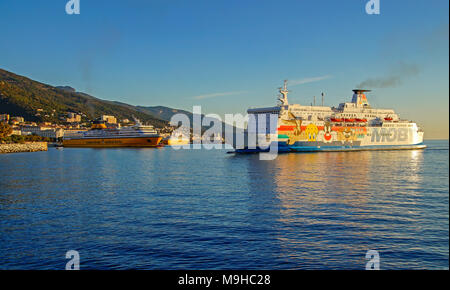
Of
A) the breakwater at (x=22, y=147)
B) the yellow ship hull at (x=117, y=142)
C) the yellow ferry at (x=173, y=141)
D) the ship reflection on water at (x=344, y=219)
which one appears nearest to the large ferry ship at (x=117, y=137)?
the yellow ship hull at (x=117, y=142)

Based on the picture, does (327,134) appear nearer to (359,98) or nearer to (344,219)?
(359,98)

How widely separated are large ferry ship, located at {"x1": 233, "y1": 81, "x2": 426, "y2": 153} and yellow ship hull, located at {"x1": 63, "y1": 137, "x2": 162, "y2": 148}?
3817 cm

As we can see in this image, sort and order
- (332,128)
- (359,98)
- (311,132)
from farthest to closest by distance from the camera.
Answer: (359,98) < (332,128) < (311,132)

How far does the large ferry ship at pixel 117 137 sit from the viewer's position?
97825 millimetres

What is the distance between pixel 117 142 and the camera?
100062 millimetres

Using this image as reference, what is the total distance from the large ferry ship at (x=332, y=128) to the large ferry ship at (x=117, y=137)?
38.4 m

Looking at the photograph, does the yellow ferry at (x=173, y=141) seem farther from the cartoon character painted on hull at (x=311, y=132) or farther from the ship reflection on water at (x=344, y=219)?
the ship reflection on water at (x=344, y=219)

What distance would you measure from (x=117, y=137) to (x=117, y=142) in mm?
1557

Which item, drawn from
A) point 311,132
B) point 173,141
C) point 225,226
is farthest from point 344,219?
point 173,141

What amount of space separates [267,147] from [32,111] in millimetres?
161498

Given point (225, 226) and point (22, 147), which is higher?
point (22, 147)
